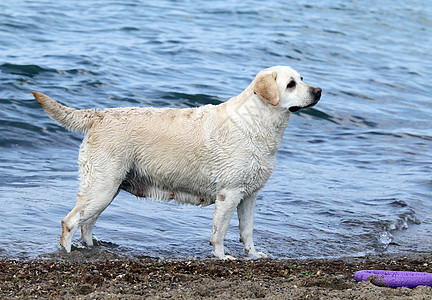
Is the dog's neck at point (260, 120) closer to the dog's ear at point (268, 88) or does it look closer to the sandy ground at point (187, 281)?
the dog's ear at point (268, 88)

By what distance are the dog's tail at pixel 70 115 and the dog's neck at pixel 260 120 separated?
151 cm

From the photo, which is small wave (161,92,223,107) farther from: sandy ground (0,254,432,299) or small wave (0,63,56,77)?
sandy ground (0,254,432,299)

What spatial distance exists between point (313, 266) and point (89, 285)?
8.00 feet

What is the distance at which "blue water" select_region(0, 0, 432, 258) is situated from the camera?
8125 mm

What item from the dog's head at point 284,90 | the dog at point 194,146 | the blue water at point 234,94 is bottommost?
the blue water at point 234,94

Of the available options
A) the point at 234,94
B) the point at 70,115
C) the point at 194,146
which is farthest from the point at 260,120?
the point at 234,94

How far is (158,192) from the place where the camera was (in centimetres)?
692

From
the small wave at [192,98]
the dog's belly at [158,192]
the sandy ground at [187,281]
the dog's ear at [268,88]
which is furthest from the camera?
the small wave at [192,98]

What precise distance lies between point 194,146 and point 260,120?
753mm

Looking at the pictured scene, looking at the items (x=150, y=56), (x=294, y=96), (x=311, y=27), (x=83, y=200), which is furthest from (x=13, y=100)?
(x=311, y=27)

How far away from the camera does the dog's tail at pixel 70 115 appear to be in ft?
21.5

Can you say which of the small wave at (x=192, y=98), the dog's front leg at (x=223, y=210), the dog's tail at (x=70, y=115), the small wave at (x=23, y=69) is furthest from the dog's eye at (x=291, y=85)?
the small wave at (x=23, y=69)

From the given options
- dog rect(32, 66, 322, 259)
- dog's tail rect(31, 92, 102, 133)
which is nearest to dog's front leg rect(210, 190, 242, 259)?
dog rect(32, 66, 322, 259)

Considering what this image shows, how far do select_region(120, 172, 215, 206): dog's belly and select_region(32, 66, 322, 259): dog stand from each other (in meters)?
0.06
